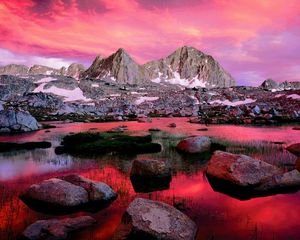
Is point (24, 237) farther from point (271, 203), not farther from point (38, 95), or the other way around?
point (38, 95)

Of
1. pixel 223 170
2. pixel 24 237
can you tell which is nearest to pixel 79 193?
pixel 24 237

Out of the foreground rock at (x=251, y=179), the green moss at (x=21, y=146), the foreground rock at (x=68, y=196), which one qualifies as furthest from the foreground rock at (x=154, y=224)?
the green moss at (x=21, y=146)

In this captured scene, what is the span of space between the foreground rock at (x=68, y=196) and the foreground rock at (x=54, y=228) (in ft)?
6.54

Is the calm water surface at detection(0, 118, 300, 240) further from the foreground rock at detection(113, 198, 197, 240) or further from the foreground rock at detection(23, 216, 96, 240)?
the foreground rock at detection(113, 198, 197, 240)

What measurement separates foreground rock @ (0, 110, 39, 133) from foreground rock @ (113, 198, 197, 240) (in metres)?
54.5

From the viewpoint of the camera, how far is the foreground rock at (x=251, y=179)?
19172mm

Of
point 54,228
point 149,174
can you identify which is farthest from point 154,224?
point 149,174

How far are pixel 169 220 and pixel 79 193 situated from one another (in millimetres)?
5740

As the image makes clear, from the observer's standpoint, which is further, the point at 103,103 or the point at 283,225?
the point at 103,103

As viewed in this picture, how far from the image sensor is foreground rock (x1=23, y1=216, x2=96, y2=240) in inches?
499

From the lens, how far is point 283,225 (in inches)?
583

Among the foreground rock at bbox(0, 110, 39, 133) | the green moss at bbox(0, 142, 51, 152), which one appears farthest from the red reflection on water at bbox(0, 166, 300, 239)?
the foreground rock at bbox(0, 110, 39, 133)

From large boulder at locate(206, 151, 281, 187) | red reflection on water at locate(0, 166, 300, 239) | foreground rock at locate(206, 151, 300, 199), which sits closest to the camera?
red reflection on water at locate(0, 166, 300, 239)

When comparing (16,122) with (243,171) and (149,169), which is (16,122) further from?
(243,171)
